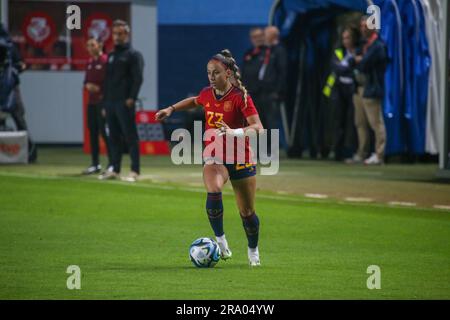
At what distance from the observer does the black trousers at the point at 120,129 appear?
68.0ft

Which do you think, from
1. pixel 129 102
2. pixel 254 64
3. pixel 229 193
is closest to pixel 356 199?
pixel 229 193

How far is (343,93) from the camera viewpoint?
82.8 feet

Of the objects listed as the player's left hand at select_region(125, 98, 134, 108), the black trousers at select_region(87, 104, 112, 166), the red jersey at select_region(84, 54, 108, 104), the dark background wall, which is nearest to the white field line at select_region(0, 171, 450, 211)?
the black trousers at select_region(87, 104, 112, 166)

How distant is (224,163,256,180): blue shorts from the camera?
1157cm

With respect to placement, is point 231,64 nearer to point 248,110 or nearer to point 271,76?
point 248,110

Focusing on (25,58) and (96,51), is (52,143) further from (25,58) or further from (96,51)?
(96,51)

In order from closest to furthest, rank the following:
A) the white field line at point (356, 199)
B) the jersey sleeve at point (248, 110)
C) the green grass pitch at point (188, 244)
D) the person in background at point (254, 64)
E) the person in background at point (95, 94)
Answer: the green grass pitch at point (188, 244)
the jersey sleeve at point (248, 110)
the white field line at point (356, 199)
the person in background at point (95, 94)
the person in background at point (254, 64)

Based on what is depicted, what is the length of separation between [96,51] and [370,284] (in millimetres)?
12221

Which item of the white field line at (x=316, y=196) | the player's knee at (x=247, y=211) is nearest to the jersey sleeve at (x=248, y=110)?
the player's knee at (x=247, y=211)

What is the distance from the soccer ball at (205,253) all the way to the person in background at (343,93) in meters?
13.3

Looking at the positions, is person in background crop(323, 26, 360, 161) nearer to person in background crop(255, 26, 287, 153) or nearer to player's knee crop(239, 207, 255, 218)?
person in background crop(255, 26, 287, 153)

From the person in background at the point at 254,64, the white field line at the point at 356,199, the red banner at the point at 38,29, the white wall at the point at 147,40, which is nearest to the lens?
the white field line at the point at 356,199

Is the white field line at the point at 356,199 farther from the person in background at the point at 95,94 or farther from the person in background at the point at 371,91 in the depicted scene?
the person in background at the point at 371,91

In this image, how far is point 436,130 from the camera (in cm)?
2541
